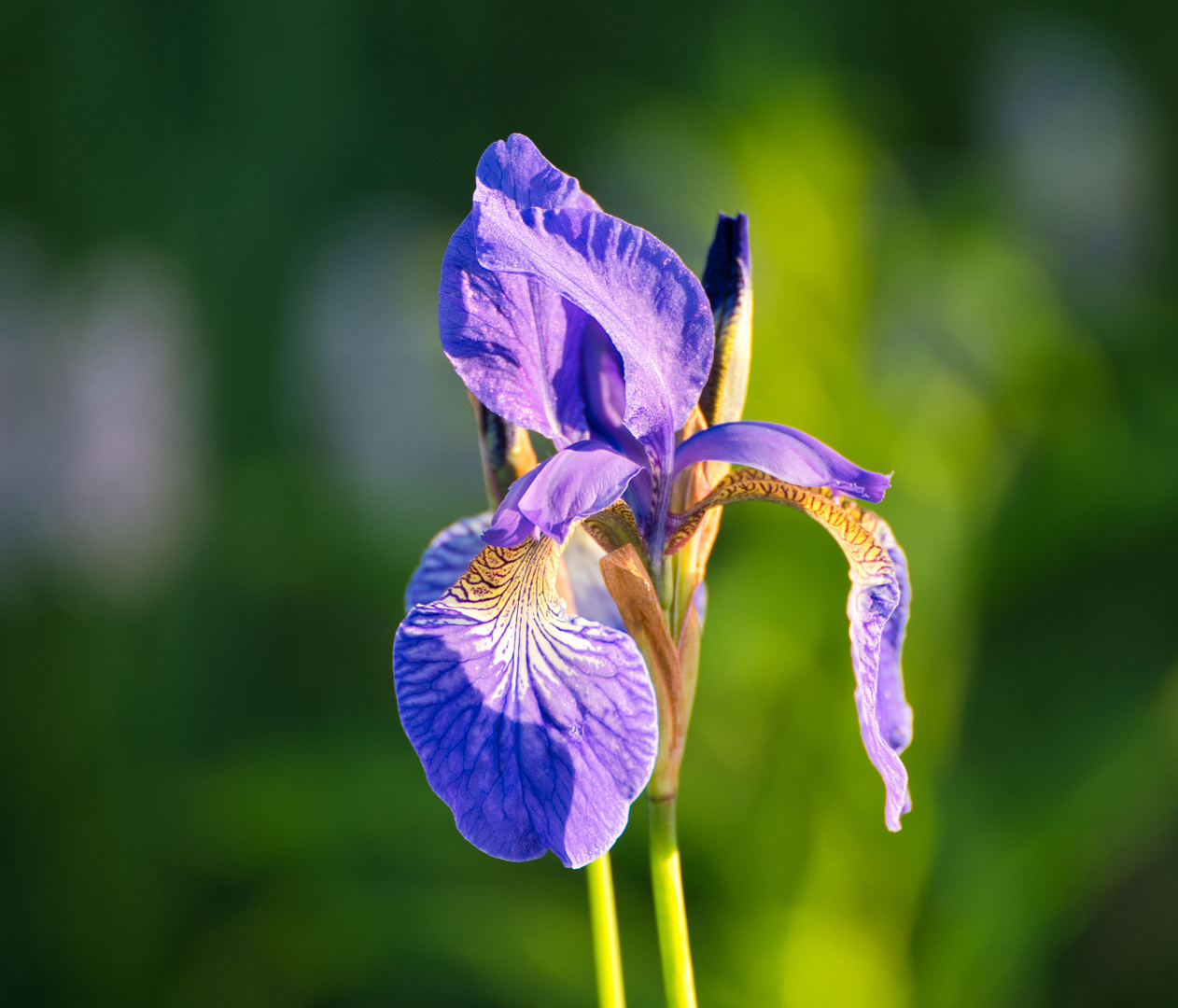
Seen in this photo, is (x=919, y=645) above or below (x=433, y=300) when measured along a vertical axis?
below

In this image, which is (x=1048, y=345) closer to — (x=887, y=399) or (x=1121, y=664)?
(x=887, y=399)

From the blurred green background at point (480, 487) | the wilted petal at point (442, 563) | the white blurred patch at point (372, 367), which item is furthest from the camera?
the white blurred patch at point (372, 367)

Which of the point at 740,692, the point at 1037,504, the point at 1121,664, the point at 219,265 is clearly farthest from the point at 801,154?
the point at 219,265

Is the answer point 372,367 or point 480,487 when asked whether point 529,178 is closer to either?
point 480,487

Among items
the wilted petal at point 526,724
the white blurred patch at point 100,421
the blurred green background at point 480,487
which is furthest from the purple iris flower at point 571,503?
the white blurred patch at point 100,421

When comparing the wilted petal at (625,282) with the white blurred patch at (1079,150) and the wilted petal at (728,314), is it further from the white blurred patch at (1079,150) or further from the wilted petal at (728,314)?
the white blurred patch at (1079,150)

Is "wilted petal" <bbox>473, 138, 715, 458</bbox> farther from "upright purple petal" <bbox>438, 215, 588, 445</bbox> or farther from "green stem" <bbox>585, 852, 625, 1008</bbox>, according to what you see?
"green stem" <bbox>585, 852, 625, 1008</bbox>

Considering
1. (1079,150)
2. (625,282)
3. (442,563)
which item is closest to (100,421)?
(442,563)
